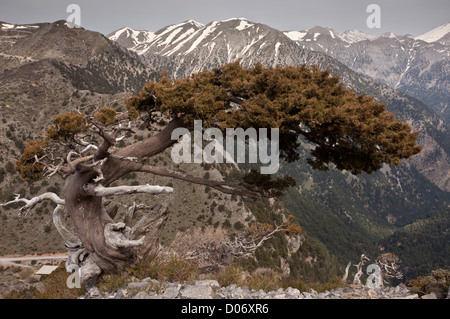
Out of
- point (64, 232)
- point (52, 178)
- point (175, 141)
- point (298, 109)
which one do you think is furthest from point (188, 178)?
point (52, 178)

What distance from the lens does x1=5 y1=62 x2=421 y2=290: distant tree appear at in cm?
867

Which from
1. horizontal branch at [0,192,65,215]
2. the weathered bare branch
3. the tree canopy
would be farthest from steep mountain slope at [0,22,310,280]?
the tree canopy

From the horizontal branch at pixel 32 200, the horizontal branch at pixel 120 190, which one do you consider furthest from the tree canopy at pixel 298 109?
the horizontal branch at pixel 32 200

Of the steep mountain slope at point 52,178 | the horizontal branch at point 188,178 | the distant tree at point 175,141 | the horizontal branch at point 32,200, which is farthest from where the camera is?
the steep mountain slope at point 52,178

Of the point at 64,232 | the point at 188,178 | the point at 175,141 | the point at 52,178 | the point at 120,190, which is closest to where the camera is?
the point at 120,190

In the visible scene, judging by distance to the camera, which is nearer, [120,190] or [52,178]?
[120,190]

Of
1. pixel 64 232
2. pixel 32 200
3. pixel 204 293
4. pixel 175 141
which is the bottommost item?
pixel 204 293

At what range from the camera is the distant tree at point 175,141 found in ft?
28.5

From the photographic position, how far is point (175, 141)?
436 inches

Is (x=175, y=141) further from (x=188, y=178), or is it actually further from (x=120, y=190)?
(x=120, y=190)

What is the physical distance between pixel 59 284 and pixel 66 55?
12435 centimetres

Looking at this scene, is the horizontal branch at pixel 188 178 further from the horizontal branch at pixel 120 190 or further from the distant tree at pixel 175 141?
the horizontal branch at pixel 120 190

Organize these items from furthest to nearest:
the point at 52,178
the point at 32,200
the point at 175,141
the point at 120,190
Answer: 1. the point at 52,178
2. the point at 175,141
3. the point at 32,200
4. the point at 120,190
